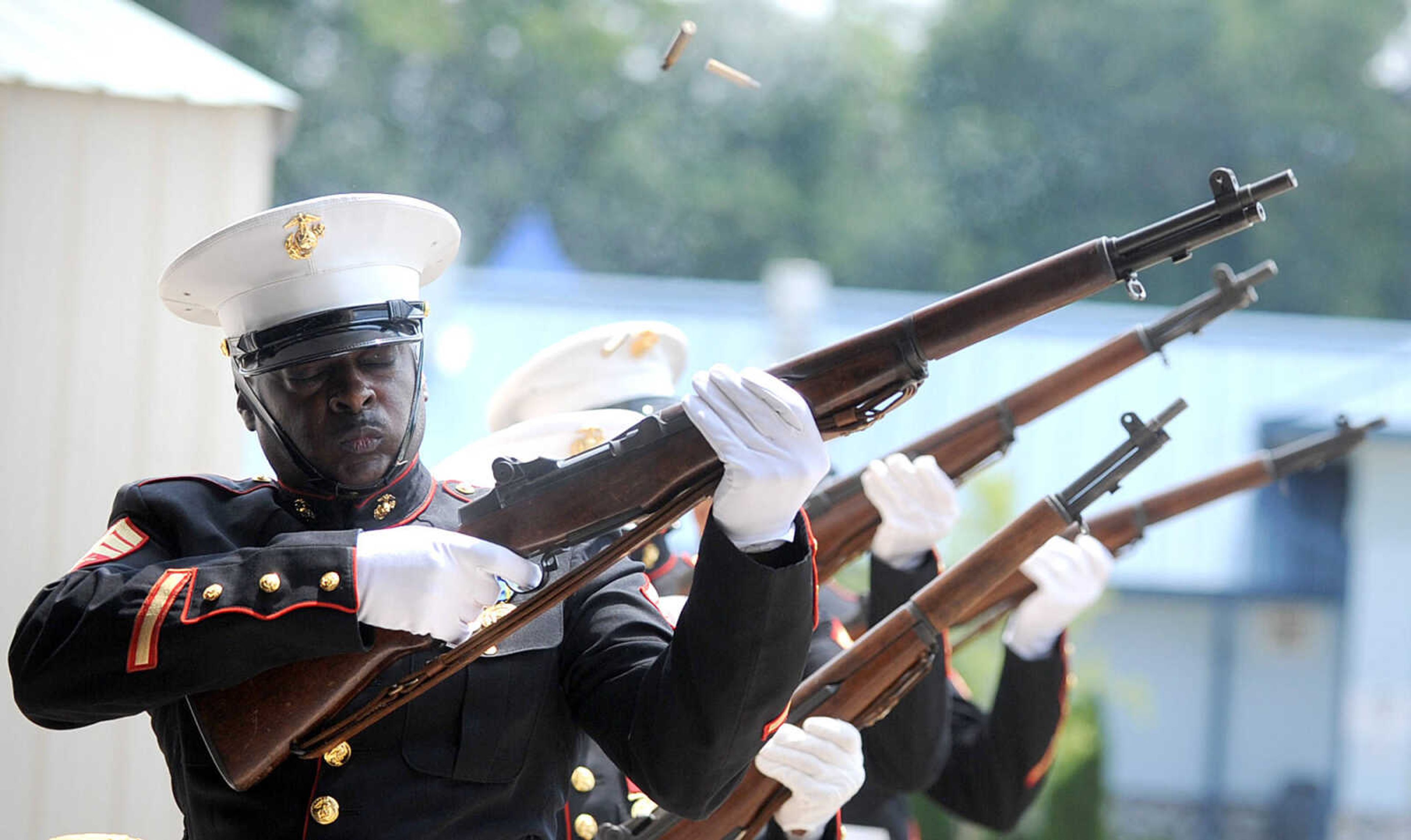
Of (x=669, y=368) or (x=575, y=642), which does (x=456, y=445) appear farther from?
(x=575, y=642)

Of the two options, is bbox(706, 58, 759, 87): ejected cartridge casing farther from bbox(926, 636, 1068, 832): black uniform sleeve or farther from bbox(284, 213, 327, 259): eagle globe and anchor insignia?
bbox(926, 636, 1068, 832): black uniform sleeve

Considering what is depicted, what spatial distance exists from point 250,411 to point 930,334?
106 centimetres

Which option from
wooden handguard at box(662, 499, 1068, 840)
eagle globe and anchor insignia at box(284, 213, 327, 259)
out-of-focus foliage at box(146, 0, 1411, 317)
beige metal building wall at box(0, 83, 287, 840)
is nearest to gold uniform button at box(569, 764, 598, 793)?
wooden handguard at box(662, 499, 1068, 840)

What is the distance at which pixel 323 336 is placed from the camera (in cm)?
247

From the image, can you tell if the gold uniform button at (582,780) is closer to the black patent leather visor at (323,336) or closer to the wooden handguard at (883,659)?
the wooden handguard at (883,659)

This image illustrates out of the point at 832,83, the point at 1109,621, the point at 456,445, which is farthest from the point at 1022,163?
the point at 456,445

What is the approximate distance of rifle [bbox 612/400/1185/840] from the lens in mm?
3178

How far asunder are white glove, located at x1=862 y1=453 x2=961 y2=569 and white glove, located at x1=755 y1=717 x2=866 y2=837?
678 millimetres

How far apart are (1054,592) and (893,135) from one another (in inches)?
988

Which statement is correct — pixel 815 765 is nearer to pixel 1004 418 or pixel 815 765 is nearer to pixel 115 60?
pixel 1004 418

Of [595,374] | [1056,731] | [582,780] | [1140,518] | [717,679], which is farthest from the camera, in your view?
[1140,518]

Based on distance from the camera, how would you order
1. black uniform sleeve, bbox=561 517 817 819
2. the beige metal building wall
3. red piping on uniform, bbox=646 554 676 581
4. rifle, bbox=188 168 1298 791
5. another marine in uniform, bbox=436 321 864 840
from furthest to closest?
the beige metal building wall, red piping on uniform, bbox=646 554 676 581, another marine in uniform, bbox=436 321 864 840, rifle, bbox=188 168 1298 791, black uniform sleeve, bbox=561 517 817 819

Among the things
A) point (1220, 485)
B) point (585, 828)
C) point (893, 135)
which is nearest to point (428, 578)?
point (585, 828)

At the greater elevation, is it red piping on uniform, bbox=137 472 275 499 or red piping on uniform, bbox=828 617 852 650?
red piping on uniform, bbox=137 472 275 499
